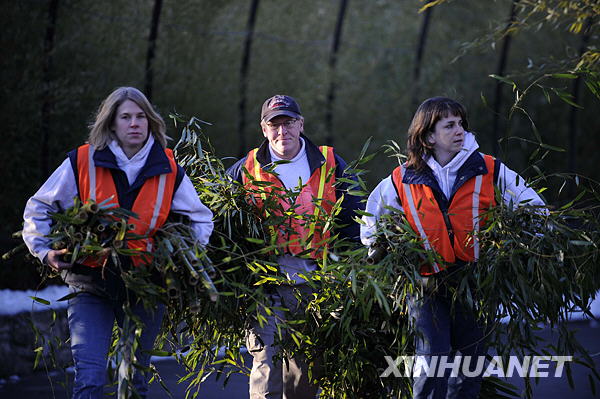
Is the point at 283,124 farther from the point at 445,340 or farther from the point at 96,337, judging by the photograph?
the point at 96,337

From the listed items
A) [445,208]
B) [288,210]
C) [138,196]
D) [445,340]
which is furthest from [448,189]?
[138,196]

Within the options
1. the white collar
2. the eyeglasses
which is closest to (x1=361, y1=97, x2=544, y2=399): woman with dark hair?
the eyeglasses

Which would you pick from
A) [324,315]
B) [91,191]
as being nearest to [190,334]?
[324,315]

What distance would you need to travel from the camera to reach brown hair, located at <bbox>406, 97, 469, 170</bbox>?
18.0ft

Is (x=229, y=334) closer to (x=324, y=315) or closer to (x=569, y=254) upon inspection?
(x=324, y=315)

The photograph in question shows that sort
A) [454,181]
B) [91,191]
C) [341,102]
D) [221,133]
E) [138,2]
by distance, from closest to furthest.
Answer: [91,191] < [454,181] < [138,2] < [221,133] < [341,102]

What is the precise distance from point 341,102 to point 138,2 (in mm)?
4714

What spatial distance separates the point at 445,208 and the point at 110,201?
170 centimetres

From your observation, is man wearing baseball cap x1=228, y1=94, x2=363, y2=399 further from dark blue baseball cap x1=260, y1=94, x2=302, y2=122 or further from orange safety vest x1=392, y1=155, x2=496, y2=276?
orange safety vest x1=392, y1=155, x2=496, y2=276

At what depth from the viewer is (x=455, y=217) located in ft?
17.3

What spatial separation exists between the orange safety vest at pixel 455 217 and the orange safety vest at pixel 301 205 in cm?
56

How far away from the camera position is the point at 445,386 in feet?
17.3

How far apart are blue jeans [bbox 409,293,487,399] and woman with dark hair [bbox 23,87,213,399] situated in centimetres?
118

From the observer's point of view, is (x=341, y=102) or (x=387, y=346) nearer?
(x=387, y=346)
